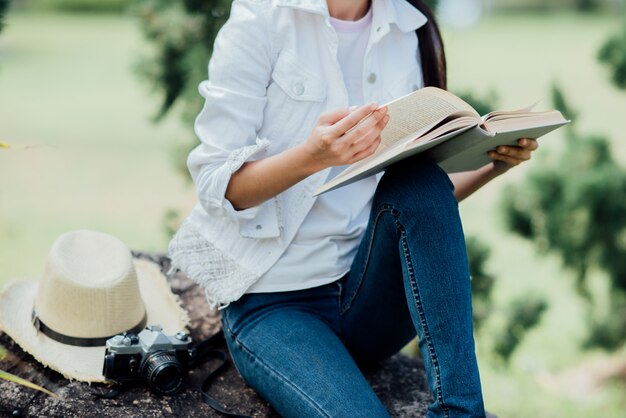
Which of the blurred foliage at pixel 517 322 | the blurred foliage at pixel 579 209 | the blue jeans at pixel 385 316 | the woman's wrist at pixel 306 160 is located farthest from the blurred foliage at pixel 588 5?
the woman's wrist at pixel 306 160

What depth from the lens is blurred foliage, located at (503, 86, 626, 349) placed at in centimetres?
259

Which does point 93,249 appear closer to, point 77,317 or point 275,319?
point 77,317

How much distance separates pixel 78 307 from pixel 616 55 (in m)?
1.95

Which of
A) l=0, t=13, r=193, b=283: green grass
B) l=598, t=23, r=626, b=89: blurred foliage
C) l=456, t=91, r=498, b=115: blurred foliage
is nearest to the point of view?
l=456, t=91, r=498, b=115: blurred foliage

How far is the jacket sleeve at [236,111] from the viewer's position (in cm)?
137

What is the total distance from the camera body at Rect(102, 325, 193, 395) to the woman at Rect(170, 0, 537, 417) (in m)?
0.12

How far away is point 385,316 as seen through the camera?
1.46m

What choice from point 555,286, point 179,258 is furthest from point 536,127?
point 555,286

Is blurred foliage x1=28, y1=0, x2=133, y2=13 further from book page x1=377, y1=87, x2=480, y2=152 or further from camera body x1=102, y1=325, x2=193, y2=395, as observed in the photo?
book page x1=377, y1=87, x2=480, y2=152

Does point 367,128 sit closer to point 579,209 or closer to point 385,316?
point 385,316

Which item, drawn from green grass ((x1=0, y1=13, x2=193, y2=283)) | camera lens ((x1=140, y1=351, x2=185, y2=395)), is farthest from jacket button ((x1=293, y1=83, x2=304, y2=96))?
green grass ((x1=0, y1=13, x2=193, y2=283))

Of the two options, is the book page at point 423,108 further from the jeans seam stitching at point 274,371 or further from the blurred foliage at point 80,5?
the blurred foliage at point 80,5

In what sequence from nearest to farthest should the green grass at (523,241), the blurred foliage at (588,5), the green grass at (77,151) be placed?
the green grass at (523,241), the green grass at (77,151), the blurred foliage at (588,5)

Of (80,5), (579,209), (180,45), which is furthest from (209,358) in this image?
(80,5)
